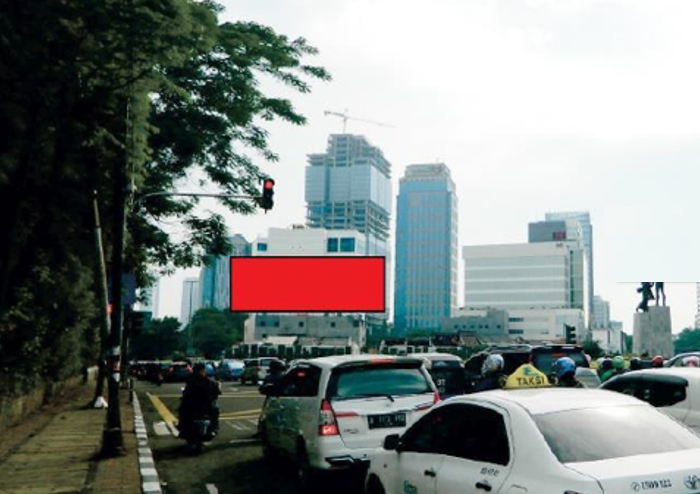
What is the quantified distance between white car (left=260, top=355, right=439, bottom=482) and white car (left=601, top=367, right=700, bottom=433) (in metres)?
2.75

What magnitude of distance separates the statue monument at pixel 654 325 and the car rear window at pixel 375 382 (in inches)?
1827

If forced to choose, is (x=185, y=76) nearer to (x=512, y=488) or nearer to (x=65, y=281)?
(x=65, y=281)

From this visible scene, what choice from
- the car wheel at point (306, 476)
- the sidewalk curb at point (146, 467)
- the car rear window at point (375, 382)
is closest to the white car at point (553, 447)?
the car rear window at point (375, 382)

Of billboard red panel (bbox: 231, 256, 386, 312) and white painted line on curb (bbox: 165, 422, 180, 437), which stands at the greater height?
billboard red panel (bbox: 231, 256, 386, 312)

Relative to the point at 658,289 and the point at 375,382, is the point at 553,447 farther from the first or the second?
the point at 658,289

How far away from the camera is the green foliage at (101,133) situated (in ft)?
38.7

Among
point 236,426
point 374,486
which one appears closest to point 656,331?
point 236,426

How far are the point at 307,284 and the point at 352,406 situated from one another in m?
21.0

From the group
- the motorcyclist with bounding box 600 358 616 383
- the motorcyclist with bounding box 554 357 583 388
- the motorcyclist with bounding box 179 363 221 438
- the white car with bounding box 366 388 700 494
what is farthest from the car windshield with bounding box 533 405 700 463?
the motorcyclist with bounding box 179 363 221 438

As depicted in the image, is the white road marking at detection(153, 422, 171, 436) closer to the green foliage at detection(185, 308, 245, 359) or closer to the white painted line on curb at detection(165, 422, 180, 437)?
the white painted line on curb at detection(165, 422, 180, 437)

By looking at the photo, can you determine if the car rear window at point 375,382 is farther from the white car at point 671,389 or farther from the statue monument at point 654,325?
the statue monument at point 654,325

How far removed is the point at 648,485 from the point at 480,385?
6.33m

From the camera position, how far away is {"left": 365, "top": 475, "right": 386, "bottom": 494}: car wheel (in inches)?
292

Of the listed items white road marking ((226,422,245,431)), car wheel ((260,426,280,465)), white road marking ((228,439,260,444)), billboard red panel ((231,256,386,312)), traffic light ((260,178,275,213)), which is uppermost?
traffic light ((260,178,275,213))
